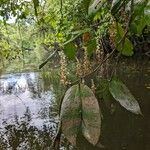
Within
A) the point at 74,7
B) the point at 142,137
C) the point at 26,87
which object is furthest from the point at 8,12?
the point at 26,87

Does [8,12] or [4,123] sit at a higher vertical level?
[8,12]

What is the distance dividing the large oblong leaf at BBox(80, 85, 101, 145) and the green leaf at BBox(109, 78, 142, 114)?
0.22ft

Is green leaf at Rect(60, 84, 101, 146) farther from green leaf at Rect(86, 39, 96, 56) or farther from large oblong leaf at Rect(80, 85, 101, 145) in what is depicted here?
green leaf at Rect(86, 39, 96, 56)

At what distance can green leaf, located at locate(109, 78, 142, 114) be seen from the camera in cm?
62

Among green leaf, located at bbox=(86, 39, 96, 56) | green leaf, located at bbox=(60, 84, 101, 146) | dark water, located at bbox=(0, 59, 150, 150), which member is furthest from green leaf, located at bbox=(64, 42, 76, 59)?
dark water, located at bbox=(0, 59, 150, 150)

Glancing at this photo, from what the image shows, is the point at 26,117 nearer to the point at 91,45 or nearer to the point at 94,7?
the point at 91,45

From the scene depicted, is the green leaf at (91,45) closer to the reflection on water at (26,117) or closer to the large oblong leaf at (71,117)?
the large oblong leaf at (71,117)

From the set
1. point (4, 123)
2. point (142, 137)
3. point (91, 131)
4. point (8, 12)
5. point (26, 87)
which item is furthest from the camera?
point (26, 87)

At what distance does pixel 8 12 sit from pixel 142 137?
388cm

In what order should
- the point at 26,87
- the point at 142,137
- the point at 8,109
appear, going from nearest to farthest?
the point at 142,137 → the point at 8,109 → the point at 26,87

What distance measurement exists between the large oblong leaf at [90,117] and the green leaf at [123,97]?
0.07 m

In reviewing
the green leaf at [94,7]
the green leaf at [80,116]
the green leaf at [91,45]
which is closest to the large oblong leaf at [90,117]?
the green leaf at [80,116]

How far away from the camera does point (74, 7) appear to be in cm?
1227

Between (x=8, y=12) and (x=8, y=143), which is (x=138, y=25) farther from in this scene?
(x=8, y=143)
